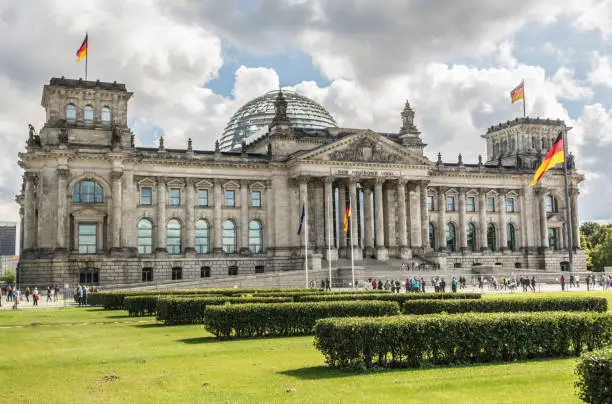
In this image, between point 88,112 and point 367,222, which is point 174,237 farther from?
point 367,222

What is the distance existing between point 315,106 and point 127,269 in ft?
145

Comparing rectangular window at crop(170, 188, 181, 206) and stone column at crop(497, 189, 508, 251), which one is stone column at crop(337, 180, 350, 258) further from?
stone column at crop(497, 189, 508, 251)

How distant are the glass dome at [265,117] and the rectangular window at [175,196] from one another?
801 inches

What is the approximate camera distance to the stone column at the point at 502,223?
104 meters

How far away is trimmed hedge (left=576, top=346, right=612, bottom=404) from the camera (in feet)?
41.7

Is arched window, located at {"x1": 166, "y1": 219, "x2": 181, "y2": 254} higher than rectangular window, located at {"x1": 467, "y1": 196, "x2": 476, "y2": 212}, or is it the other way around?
rectangular window, located at {"x1": 467, "y1": 196, "x2": 476, "y2": 212}

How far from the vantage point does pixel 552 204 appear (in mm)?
108562

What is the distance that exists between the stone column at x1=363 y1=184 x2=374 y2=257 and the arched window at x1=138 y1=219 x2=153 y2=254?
27077 millimetres

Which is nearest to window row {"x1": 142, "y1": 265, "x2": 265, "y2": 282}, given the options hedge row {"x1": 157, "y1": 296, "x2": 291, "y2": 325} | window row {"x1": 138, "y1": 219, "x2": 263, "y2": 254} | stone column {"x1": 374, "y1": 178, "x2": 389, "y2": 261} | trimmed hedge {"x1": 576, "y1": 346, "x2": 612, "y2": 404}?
window row {"x1": 138, "y1": 219, "x2": 263, "y2": 254}

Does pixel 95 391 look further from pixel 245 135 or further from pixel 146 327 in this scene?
pixel 245 135

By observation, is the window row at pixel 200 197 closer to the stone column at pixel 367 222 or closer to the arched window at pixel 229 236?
the arched window at pixel 229 236

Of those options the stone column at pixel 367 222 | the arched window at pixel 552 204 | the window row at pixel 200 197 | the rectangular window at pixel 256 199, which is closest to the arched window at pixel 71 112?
the window row at pixel 200 197

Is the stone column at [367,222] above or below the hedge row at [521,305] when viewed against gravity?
above

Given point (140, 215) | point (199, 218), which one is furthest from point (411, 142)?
point (140, 215)
